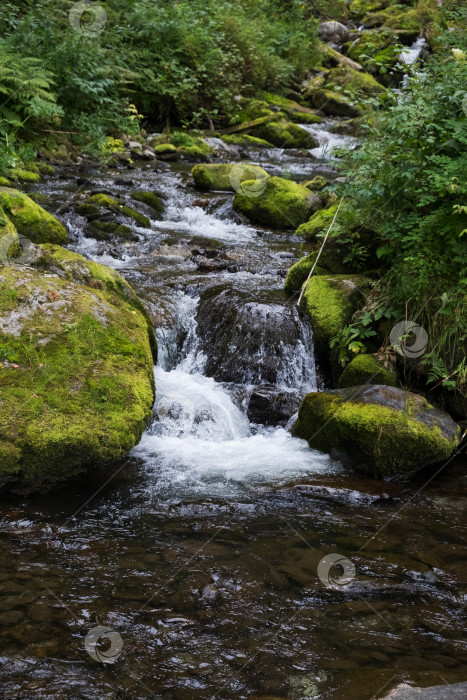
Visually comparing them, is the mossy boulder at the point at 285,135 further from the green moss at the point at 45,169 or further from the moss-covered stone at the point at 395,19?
the moss-covered stone at the point at 395,19

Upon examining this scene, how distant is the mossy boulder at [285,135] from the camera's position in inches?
683

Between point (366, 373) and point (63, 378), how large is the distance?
115 inches

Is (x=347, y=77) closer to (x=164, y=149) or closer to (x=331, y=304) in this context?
(x=164, y=149)

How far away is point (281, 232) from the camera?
34.6 feet

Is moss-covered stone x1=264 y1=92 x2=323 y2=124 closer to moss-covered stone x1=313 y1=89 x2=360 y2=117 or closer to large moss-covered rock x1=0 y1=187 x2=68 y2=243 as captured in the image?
moss-covered stone x1=313 y1=89 x2=360 y2=117

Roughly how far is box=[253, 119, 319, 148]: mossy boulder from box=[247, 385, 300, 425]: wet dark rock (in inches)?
512

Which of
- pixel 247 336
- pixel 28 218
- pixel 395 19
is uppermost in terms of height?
pixel 395 19

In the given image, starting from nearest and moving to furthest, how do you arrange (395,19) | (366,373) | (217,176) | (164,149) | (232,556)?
(232,556) < (366,373) < (217,176) < (164,149) < (395,19)

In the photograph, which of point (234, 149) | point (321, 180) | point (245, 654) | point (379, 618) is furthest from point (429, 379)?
point (234, 149)

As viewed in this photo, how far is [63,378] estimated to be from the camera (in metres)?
4.60

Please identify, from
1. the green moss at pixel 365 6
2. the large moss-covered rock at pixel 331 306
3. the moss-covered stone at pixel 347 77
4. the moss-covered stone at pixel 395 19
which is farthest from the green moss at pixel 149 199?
the green moss at pixel 365 6

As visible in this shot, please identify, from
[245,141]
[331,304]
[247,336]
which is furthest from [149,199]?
[245,141]

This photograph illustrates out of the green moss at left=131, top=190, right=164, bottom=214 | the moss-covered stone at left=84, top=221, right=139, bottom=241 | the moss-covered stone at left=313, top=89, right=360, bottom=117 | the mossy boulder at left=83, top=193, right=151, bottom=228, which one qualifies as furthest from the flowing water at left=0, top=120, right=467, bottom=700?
the moss-covered stone at left=313, top=89, right=360, bottom=117

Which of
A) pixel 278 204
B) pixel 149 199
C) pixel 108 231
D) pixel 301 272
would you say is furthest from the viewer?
pixel 149 199
